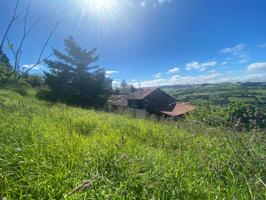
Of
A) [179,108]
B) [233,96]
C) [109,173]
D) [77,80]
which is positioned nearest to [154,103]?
[179,108]

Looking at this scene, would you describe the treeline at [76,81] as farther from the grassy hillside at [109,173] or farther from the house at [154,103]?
the grassy hillside at [109,173]

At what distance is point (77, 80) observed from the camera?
30.5 metres

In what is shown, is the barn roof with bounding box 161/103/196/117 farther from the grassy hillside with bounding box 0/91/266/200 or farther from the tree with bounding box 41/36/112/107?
the grassy hillside with bounding box 0/91/266/200

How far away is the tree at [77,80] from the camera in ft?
97.2

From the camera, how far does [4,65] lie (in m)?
3.14

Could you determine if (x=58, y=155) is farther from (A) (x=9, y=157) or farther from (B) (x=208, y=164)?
(B) (x=208, y=164)

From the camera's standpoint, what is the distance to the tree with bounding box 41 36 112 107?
97.2 ft

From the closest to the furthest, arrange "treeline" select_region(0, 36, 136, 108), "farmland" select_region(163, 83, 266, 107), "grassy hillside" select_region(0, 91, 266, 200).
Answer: "grassy hillside" select_region(0, 91, 266, 200) < "farmland" select_region(163, 83, 266, 107) < "treeline" select_region(0, 36, 136, 108)

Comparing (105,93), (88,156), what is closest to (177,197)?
(88,156)

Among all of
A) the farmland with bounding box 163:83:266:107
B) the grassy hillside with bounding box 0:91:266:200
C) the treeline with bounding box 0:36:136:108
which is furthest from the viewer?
the treeline with bounding box 0:36:136:108

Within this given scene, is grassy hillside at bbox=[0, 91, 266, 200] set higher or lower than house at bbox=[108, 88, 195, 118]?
higher

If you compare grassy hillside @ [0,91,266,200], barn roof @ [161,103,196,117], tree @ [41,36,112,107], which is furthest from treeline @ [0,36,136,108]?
grassy hillside @ [0,91,266,200]

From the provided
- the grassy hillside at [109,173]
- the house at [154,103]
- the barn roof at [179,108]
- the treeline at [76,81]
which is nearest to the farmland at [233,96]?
the barn roof at [179,108]

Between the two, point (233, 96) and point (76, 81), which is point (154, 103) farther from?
point (233, 96)
